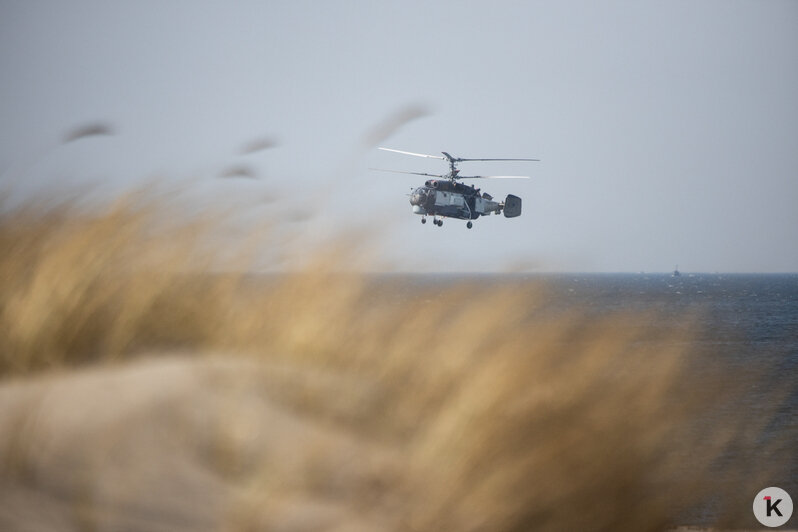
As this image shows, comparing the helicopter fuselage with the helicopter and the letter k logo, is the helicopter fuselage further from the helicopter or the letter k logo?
the letter k logo

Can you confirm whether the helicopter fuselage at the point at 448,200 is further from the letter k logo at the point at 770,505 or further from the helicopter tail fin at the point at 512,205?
the letter k logo at the point at 770,505

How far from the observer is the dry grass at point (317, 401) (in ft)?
5.21

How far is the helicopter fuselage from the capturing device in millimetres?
24078

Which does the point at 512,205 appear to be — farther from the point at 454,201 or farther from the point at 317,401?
the point at 317,401

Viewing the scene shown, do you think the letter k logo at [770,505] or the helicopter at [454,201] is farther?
the helicopter at [454,201]

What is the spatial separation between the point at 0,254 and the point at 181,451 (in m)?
1.19
